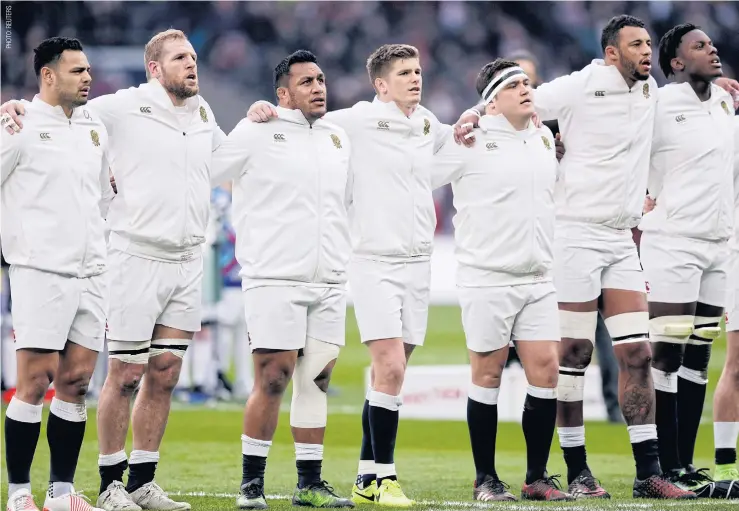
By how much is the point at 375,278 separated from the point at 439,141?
0.98m

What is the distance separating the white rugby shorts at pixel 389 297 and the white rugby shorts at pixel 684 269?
1425 mm

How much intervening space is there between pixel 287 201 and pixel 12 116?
1481mm

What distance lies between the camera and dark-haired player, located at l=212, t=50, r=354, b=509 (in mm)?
7062

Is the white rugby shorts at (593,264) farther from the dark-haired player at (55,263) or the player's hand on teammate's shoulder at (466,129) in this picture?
the dark-haired player at (55,263)

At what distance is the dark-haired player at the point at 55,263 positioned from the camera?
21.8 feet

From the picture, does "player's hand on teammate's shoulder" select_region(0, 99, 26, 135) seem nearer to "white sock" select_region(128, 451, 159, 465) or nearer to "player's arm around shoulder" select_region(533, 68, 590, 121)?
"white sock" select_region(128, 451, 159, 465)

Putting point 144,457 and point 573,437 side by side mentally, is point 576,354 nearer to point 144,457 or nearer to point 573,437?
point 573,437

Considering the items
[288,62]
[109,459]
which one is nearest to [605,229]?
[288,62]

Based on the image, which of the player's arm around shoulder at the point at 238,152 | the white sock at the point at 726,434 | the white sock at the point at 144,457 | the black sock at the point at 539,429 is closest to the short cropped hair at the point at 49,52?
the player's arm around shoulder at the point at 238,152

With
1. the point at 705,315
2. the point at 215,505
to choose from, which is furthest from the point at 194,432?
the point at 705,315

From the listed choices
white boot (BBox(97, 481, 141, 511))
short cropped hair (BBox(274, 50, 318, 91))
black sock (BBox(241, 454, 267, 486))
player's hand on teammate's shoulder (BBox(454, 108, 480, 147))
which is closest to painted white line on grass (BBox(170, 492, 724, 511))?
black sock (BBox(241, 454, 267, 486))

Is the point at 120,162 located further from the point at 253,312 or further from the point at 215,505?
the point at 215,505

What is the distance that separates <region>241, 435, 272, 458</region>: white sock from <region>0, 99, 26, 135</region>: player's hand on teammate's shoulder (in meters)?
1.98

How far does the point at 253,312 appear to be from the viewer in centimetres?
711
